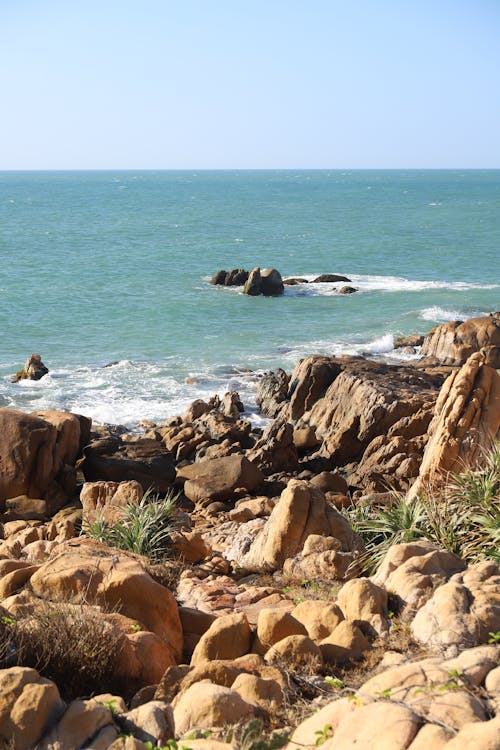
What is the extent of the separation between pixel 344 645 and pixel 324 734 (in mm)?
2153

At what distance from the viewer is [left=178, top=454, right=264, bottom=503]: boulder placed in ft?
66.5

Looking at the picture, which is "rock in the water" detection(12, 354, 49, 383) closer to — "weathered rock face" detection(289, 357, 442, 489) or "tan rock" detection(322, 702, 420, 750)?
"weathered rock face" detection(289, 357, 442, 489)

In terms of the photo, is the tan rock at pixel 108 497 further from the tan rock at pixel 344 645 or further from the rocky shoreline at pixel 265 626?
the tan rock at pixel 344 645

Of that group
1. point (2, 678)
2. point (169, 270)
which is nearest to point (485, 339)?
point (2, 678)

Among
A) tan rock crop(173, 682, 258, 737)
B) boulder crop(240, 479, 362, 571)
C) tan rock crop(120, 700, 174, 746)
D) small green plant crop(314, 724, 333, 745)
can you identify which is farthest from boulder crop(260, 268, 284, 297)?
Result: small green plant crop(314, 724, 333, 745)

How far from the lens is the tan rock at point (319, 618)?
349 inches

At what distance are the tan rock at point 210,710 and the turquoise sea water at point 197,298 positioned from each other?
22515 millimetres

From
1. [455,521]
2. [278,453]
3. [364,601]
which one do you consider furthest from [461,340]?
[364,601]

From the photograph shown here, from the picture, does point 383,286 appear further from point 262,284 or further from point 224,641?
point 224,641

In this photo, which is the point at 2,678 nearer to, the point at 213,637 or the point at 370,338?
the point at 213,637

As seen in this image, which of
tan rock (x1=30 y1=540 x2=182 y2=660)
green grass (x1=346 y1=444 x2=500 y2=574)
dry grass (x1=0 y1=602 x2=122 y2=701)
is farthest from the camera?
green grass (x1=346 y1=444 x2=500 y2=574)

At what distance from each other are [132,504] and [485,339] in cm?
2190

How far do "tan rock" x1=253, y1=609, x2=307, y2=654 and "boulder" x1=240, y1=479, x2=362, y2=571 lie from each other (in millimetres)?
3899

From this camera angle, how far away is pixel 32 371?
33562mm
